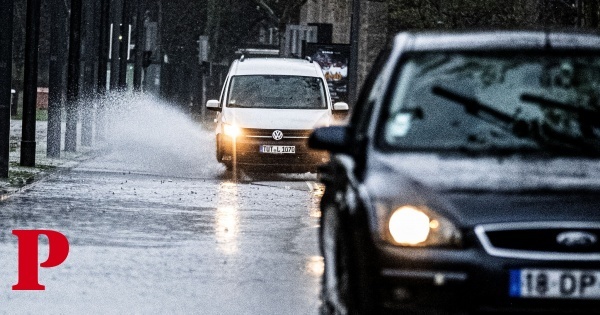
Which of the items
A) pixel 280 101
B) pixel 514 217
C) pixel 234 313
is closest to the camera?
pixel 514 217

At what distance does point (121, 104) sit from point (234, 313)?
138 feet

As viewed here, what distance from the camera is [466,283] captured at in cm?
734

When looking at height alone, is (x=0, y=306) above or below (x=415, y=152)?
below

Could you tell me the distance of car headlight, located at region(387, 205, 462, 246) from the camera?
7.46 meters

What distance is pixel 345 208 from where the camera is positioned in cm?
832

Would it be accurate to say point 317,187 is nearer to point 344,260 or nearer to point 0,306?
point 0,306

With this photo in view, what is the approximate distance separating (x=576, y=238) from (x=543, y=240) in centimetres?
14

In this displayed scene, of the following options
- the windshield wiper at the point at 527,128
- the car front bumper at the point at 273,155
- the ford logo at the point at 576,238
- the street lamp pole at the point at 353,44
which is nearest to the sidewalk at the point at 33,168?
the car front bumper at the point at 273,155

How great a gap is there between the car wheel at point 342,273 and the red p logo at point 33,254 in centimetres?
273

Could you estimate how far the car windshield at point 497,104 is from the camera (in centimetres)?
832

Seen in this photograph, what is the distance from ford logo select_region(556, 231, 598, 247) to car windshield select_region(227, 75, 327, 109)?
20.8m

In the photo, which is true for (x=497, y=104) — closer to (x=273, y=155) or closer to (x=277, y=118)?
(x=273, y=155)

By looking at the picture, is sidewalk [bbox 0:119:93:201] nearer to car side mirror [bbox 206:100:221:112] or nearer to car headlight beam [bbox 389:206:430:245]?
car side mirror [bbox 206:100:221:112]

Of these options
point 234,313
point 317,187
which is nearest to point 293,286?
point 234,313
